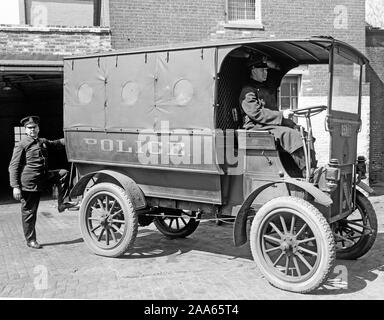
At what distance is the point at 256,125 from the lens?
5.21 meters

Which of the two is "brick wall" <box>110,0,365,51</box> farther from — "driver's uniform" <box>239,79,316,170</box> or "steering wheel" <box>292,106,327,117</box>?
"steering wheel" <box>292,106,327,117</box>

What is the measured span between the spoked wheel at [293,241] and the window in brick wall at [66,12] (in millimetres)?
7527

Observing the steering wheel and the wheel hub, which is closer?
the wheel hub

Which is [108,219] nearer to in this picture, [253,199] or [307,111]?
[253,199]

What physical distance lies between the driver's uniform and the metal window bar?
267 inches

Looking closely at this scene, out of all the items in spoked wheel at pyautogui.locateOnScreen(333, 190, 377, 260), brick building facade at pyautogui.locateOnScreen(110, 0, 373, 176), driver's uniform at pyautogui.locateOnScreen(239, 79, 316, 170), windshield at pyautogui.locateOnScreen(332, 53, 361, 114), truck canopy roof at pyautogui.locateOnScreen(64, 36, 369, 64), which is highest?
brick building facade at pyautogui.locateOnScreen(110, 0, 373, 176)

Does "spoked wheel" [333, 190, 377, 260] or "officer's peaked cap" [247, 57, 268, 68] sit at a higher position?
"officer's peaked cap" [247, 57, 268, 68]

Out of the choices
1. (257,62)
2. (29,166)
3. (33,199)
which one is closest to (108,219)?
(33,199)

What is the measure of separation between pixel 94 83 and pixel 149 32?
5.37 m

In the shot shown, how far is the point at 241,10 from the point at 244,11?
3.3 inches

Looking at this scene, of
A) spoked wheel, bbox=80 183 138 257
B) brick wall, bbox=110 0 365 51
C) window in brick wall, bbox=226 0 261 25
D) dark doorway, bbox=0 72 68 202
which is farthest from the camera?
dark doorway, bbox=0 72 68 202

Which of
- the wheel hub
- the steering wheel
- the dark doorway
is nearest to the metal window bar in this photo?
the dark doorway

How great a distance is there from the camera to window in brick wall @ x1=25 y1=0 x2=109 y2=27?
11.1m

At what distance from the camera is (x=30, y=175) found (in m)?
6.43
